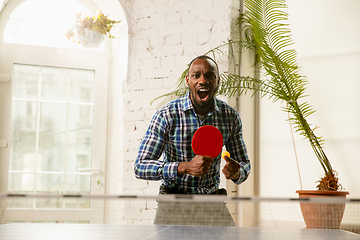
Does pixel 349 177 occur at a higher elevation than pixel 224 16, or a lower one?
lower

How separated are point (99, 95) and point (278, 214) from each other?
234 centimetres

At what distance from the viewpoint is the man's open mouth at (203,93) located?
2.24 m

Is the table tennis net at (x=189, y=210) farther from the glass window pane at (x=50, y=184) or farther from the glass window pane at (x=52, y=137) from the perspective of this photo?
the glass window pane at (x=52, y=137)

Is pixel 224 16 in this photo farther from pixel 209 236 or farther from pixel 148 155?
pixel 209 236

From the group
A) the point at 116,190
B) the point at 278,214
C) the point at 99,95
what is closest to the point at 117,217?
the point at 116,190

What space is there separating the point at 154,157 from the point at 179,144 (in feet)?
0.52

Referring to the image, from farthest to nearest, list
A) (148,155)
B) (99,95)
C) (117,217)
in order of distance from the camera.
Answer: (99,95) → (117,217) → (148,155)

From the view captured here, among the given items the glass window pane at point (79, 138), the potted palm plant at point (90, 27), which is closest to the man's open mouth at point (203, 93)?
the potted palm plant at point (90, 27)

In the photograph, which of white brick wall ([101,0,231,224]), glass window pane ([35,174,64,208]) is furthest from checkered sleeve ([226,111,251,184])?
glass window pane ([35,174,64,208])

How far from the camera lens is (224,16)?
3.80 meters

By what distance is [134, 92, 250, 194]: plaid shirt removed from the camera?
7.25 feet

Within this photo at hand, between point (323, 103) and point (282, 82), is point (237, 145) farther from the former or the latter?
point (323, 103)

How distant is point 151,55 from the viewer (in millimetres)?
4074

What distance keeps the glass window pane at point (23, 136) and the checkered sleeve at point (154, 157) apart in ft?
8.87
